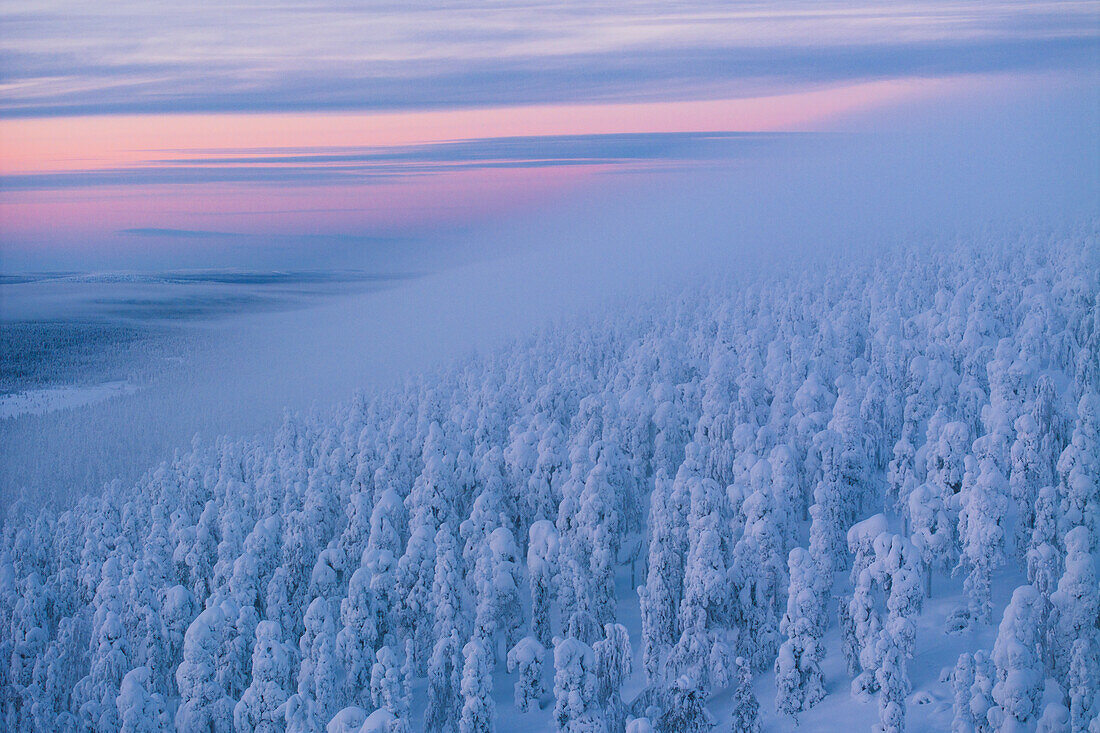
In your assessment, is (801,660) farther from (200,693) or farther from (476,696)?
(200,693)

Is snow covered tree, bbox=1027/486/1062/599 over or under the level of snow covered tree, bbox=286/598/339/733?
over

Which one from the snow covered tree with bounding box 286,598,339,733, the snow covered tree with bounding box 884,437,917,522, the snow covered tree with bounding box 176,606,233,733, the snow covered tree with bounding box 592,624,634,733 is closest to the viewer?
the snow covered tree with bounding box 286,598,339,733

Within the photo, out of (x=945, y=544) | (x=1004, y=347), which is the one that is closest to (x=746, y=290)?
(x=1004, y=347)

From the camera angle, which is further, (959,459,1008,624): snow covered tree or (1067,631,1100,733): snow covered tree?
(959,459,1008,624): snow covered tree

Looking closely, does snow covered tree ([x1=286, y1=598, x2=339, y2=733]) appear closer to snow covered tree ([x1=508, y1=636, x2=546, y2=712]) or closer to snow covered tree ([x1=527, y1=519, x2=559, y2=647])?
snow covered tree ([x1=508, y1=636, x2=546, y2=712])

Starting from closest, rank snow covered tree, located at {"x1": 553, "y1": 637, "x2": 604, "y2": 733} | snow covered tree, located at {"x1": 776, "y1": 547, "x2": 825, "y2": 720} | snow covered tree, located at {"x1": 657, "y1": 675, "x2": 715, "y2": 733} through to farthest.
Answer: snow covered tree, located at {"x1": 553, "y1": 637, "x2": 604, "y2": 733} < snow covered tree, located at {"x1": 657, "y1": 675, "x2": 715, "y2": 733} < snow covered tree, located at {"x1": 776, "y1": 547, "x2": 825, "y2": 720}

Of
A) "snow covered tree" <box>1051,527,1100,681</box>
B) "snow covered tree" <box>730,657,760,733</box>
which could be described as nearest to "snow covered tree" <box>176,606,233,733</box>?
"snow covered tree" <box>730,657,760,733</box>

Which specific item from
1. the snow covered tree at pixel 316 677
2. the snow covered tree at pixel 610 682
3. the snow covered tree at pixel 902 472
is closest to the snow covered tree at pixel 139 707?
the snow covered tree at pixel 316 677

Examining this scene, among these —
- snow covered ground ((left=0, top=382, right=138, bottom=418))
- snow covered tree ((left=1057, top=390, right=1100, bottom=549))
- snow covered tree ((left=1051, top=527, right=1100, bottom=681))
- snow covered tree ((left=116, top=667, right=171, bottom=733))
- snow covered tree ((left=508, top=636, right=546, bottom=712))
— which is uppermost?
snow covered ground ((left=0, top=382, right=138, bottom=418))
